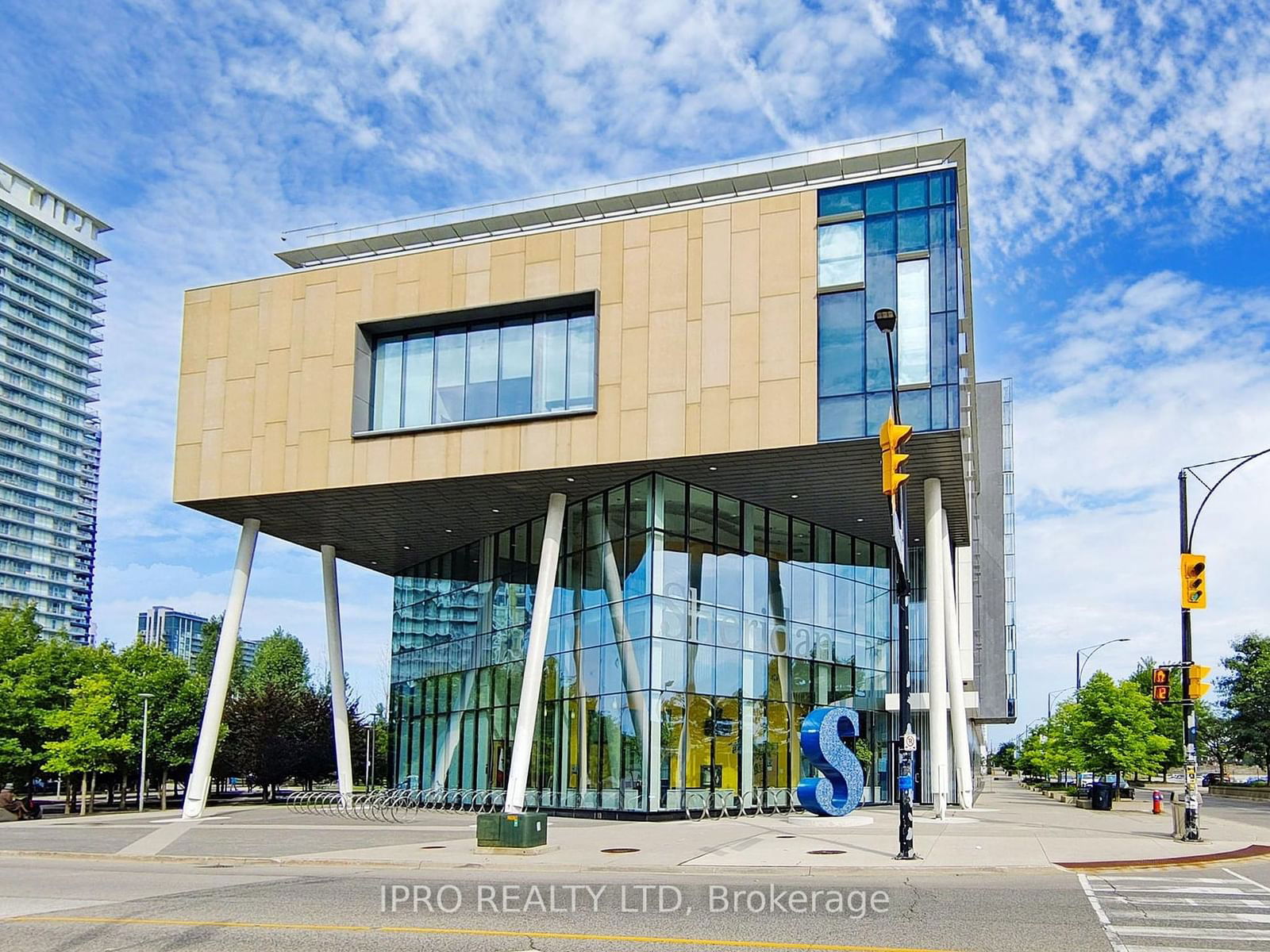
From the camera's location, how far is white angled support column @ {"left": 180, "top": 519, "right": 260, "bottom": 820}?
136ft

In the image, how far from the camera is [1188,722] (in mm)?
28688

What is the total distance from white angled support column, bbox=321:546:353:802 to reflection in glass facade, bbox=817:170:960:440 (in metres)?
23.1

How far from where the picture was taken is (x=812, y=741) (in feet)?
106

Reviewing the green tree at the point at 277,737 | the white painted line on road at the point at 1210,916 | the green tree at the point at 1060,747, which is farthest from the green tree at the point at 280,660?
the white painted line on road at the point at 1210,916

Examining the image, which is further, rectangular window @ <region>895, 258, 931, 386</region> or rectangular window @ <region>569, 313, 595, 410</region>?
rectangular window @ <region>569, 313, 595, 410</region>

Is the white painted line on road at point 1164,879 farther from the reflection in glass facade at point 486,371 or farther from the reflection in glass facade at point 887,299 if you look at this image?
the reflection in glass facade at point 486,371

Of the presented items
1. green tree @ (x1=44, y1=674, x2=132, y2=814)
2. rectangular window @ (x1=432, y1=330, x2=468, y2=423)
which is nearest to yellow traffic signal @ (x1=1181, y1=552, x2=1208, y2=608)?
rectangular window @ (x1=432, y1=330, x2=468, y2=423)

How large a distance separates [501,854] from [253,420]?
2065 cm

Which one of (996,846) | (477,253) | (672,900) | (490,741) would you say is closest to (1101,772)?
(490,741)

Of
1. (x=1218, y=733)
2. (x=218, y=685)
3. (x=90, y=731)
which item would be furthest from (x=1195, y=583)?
(x=1218, y=733)

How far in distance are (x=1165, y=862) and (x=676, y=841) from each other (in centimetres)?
1026

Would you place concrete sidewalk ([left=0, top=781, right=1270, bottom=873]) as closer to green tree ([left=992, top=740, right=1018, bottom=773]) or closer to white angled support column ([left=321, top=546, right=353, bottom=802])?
white angled support column ([left=321, top=546, right=353, bottom=802])

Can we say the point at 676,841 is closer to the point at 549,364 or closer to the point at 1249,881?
the point at 1249,881

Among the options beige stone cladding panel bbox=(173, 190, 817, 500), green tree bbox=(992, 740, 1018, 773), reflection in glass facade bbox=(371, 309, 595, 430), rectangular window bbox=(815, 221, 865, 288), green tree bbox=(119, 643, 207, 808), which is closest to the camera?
rectangular window bbox=(815, 221, 865, 288)
